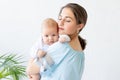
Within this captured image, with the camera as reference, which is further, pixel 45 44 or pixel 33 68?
pixel 45 44

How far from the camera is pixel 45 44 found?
1.73m

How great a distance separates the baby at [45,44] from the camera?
1.54 meters

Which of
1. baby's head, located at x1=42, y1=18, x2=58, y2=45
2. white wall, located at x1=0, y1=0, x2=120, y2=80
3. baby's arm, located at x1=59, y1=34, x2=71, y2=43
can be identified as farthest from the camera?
white wall, located at x1=0, y1=0, x2=120, y2=80

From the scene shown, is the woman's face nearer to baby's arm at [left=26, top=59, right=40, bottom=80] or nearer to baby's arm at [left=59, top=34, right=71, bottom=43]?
baby's arm at [left=59, top=34, right=71, bottom=43]

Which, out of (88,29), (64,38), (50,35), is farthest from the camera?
(88,29)

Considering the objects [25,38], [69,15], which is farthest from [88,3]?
[69,15]

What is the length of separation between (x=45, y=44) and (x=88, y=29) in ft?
3.71

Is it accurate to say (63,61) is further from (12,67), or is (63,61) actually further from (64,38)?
(12,67)

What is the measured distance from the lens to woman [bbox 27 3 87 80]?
A: 1.54 metres

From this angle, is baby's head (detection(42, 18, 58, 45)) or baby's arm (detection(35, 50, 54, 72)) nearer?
baby's arm (detection(35, 50, 54, 72))

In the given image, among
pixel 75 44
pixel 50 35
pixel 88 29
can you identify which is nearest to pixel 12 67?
pixel 88 29

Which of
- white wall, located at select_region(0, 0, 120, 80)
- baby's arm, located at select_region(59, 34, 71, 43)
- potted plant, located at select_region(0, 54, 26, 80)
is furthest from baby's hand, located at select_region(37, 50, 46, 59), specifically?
Result: white wall, located at select_region(0, 0, 120, 80)

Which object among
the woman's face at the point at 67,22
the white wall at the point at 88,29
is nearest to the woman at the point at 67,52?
the woman's face at the point at 67,22

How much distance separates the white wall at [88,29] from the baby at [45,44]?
3.68ft
